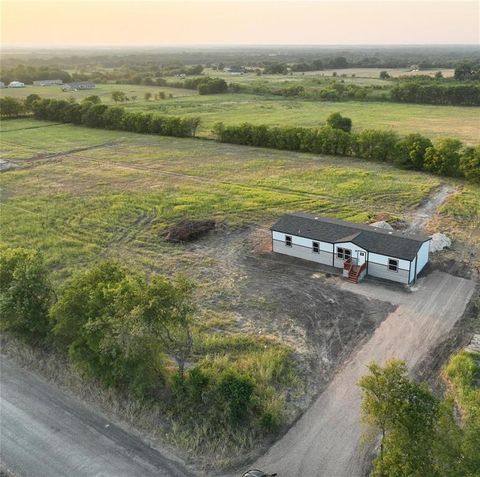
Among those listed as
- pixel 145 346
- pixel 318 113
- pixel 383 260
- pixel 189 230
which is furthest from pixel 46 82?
pixel 145 346

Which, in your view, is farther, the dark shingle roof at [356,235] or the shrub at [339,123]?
the shrub at [339,123]

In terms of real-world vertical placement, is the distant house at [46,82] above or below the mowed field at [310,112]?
above

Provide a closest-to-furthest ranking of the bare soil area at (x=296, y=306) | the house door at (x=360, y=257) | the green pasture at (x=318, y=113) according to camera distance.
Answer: the bare soil area at (x=296, y=306) → the house door at (x=360, y=257) → the green pasture at (x=318, y=113)

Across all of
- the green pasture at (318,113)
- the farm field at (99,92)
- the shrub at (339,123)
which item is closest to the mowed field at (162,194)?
the shrub at (339,123)

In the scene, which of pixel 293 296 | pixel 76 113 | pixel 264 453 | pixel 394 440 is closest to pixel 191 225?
pixel 293 296

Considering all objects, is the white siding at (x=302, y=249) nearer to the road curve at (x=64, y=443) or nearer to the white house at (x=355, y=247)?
the white house at (x=355, y=247)

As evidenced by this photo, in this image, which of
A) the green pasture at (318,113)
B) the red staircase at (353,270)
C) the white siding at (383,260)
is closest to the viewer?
the white siding at (383,260)

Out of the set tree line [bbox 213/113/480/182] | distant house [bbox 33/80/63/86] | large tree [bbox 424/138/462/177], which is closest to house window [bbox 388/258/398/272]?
tree line [bbox 213/113/480/182]
